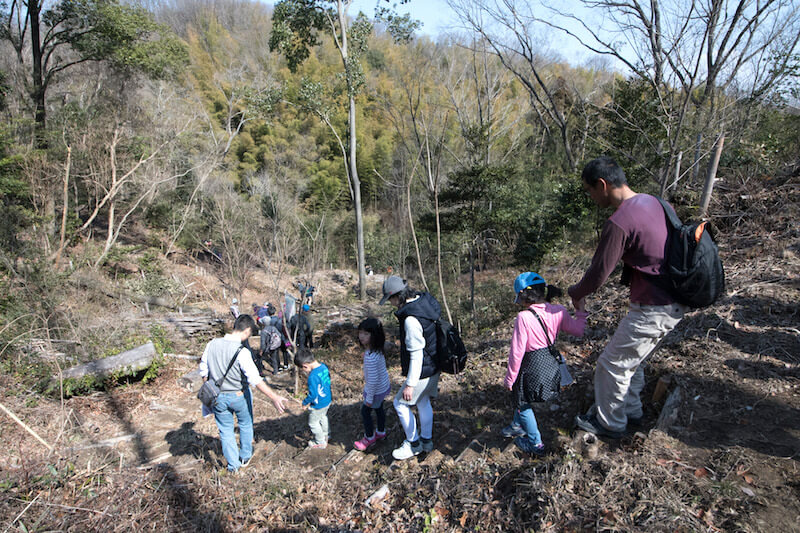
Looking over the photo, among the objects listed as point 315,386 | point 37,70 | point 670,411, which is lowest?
point 315,386

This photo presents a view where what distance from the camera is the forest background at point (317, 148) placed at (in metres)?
6.55

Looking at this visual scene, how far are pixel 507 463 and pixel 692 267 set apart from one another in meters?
1.65

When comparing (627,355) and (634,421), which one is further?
(634,421)

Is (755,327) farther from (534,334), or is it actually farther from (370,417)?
(370,417)

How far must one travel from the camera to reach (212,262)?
17.4m

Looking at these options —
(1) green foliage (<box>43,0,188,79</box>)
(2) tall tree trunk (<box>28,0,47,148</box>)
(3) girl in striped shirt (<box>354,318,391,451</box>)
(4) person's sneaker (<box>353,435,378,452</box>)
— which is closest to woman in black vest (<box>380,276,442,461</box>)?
(3) girl in striped shirt (<box>354,318,391,451</box>)

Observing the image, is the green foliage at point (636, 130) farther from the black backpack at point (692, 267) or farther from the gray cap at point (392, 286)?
the gray cap at point (392, 286)

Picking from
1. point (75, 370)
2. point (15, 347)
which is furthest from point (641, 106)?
point (15, 347)

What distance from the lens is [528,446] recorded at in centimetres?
276

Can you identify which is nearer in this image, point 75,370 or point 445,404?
point 445,404

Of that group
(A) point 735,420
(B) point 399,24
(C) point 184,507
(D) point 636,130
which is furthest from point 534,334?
(B) point 399,24

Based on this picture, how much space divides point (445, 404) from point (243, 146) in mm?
22271

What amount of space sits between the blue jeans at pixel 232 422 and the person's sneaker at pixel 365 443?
96 cm

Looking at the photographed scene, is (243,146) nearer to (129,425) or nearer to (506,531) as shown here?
(129,425)
